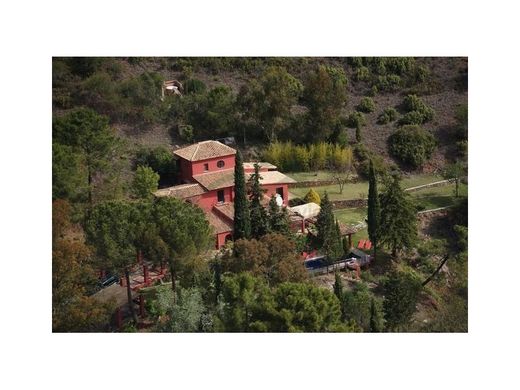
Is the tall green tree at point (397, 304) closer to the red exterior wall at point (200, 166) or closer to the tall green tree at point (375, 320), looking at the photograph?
the tall green tree at point (375, 320)

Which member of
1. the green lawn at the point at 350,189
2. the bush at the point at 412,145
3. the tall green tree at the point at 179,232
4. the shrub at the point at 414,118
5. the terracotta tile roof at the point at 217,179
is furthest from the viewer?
the shrub at the point at 414,118

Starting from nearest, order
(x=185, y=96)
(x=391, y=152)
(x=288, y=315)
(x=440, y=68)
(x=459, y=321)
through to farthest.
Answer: (x=288, y=315) → (x=459, y=321) → (x=440, y=68) → (x=391, y=152) → (x=185, y=96)

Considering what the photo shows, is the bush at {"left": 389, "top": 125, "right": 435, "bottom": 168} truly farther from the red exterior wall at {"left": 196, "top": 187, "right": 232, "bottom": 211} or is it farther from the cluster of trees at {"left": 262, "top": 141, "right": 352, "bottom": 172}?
the red exterior wall at {"left": 196, "top": 187, "right": 232, "bottom": 211}

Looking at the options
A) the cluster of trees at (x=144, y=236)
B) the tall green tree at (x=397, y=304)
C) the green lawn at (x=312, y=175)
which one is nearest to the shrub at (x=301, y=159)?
the green lawn at (x=312, y=175)

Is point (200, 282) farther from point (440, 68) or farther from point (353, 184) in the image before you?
point (440, 68)

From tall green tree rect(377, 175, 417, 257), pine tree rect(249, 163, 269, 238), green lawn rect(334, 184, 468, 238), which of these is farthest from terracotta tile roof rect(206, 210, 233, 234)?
tall green tree rect(377, 175, 417, 257)

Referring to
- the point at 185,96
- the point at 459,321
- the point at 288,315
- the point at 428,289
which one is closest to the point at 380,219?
the point at 428,289

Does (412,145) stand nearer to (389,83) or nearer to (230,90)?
(389,83)
